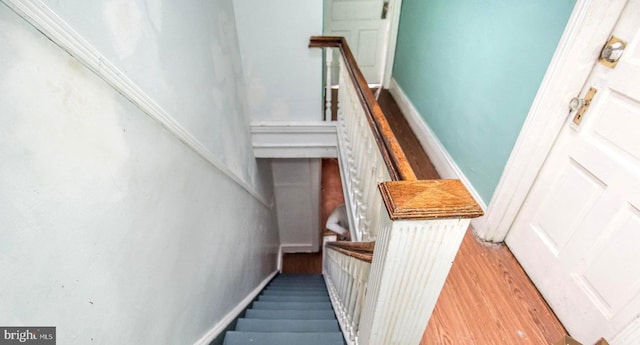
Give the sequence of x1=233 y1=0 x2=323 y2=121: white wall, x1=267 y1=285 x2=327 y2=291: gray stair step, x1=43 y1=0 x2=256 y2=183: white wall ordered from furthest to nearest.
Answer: x1=267 y1=285 x2=327 y2=291: gray stair step < x1=233 y1=0 x2=323 y2=121: white wall < x1=43 y1=0 x2=256 y2=183: white wall

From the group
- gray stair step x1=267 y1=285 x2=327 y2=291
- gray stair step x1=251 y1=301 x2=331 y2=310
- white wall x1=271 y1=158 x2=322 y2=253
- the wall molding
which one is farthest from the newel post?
the wall molding

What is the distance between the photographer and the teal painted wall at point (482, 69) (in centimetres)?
147

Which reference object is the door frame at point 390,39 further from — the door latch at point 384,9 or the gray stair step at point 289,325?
the gray stair step at point 289,325

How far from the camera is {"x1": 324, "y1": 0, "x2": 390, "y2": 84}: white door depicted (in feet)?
11.2

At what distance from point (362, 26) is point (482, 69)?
2035 millimetres

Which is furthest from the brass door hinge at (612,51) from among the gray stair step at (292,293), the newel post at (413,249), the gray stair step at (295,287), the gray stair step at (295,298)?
the gray stair step at (295,287)

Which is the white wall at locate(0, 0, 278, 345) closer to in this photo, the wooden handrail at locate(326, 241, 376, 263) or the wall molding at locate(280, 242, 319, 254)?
the wooden handrail at locate(326, 241, 376, 263)

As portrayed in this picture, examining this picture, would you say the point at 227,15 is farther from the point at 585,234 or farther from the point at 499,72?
the point at 585,234

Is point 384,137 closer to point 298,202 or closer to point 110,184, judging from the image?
point 110,184

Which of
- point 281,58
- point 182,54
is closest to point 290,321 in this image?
point 182,54

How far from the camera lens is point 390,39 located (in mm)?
3551

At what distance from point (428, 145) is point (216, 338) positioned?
7.21 feet

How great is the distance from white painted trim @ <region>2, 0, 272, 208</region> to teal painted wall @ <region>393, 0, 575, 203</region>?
1.73 m

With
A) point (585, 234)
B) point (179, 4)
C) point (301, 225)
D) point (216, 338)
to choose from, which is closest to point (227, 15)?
point (179, 4)
